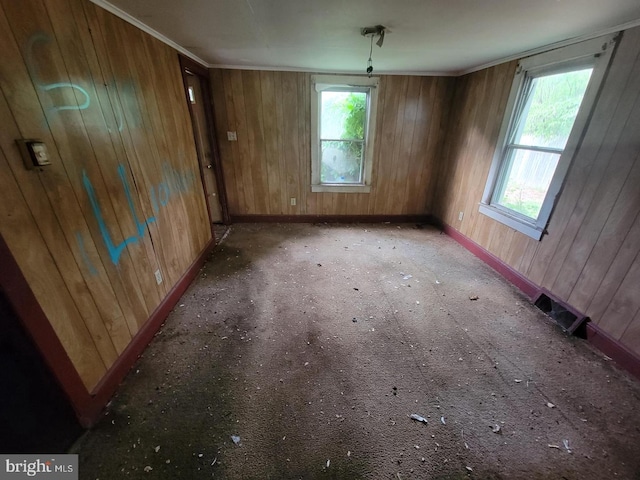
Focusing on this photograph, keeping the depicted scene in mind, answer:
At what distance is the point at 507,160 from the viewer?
2717mm

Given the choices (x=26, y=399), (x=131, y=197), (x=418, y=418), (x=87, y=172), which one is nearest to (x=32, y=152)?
(x=87, y=172)

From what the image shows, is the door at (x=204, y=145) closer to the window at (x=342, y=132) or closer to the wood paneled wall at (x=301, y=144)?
the wood paneled wall at (x=301, y=144)

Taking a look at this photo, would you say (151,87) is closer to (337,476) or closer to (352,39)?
(352,39)

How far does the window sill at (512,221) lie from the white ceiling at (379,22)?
1458 millimetres

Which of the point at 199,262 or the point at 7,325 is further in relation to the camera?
the point at 199,262

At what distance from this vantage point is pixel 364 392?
1.52 metres

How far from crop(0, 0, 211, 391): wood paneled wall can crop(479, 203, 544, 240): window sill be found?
10.7 ft

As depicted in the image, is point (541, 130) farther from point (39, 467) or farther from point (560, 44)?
point (39, 467)

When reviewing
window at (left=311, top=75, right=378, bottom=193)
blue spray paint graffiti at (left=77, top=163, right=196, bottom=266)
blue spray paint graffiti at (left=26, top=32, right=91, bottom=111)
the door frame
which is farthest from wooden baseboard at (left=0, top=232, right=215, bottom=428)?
window at (left=311, top=75, right=378, bottom=193)

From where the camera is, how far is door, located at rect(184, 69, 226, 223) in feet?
9.77

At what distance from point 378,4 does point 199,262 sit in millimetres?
2661

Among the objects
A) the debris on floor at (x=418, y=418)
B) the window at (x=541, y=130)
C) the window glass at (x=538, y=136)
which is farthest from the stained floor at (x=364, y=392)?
the window glass at (x=538, y=136)

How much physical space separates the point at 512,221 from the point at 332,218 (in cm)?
236

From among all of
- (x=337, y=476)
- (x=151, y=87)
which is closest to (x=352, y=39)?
(x=151, y=87)
